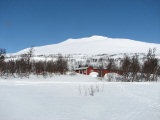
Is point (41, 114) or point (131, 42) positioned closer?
point (41, 114)

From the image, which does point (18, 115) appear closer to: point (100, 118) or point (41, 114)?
point (41, 114)

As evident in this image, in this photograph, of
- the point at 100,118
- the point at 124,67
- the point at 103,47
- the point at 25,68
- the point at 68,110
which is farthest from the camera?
the point at 103,47

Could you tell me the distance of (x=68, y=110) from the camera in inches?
120

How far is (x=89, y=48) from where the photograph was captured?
145 meters

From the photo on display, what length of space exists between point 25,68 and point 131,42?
143 meters

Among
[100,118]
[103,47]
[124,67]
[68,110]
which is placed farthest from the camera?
[103,47]

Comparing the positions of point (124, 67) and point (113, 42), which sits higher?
point (113, 42)

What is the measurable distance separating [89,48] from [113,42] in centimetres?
3159

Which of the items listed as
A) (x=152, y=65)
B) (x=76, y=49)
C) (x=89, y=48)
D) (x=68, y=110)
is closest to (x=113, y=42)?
(x=89, y=48)

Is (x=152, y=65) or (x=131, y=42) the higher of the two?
(x=131, y=42)

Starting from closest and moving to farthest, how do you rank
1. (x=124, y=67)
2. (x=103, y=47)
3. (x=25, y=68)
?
(x=124, y=67)
(x=25, y=68)
(x=103, y=47)

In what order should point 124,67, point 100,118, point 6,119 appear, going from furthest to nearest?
point 124,67 → point 100,118 → point 6,119

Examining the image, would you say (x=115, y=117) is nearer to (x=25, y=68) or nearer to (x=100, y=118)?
(x=100, y=118)

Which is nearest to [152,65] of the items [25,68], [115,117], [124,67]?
[124,67]
